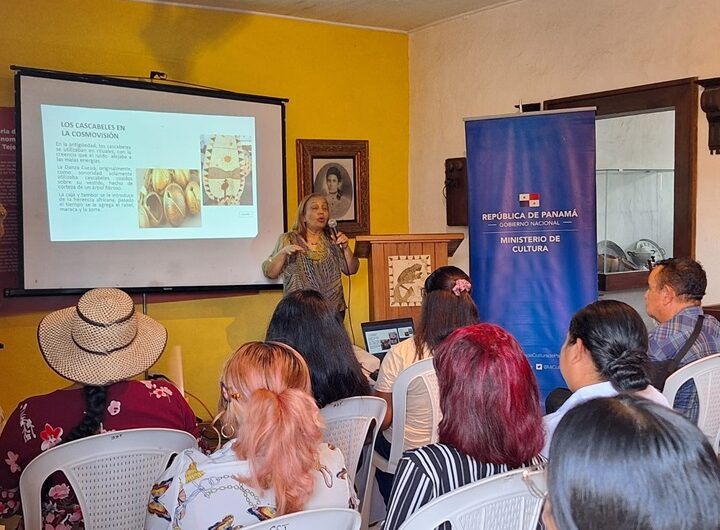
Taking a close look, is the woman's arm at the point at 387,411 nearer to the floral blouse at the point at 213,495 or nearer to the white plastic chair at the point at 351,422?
the white plastic chair at the point at 351,422

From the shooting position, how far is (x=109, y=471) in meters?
1.80

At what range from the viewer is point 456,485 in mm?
1517

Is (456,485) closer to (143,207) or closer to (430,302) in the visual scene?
(430,302)

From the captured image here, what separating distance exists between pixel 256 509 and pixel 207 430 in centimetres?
292

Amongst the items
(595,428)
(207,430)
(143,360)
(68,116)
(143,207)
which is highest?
(68,116)

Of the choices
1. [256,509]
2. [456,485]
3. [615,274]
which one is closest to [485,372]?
[456,485]

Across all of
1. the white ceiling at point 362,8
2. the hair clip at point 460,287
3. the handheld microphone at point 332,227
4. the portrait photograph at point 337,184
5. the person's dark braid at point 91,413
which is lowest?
the person's dark braid at point 91,413

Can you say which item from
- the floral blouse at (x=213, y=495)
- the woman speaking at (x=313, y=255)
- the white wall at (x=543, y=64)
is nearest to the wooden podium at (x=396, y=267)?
the woman speaking at (x=313, y=255)

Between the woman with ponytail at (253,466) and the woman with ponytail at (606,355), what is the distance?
71 centimetres

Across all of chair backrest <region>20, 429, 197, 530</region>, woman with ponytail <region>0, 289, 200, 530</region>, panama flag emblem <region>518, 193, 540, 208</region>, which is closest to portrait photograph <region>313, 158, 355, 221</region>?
panama flag emblem <region>518, 193, 540, 208</region>

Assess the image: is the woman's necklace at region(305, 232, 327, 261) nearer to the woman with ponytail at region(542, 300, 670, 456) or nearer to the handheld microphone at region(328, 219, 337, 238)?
A: the handheld microphone at region(328, 219, 337, 238)

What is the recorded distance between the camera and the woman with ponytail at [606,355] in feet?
6.27

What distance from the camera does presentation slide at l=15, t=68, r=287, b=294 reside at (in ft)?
12.9

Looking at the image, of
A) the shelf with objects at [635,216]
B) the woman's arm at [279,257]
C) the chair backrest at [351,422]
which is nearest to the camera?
the chair backrest at [351,422]
